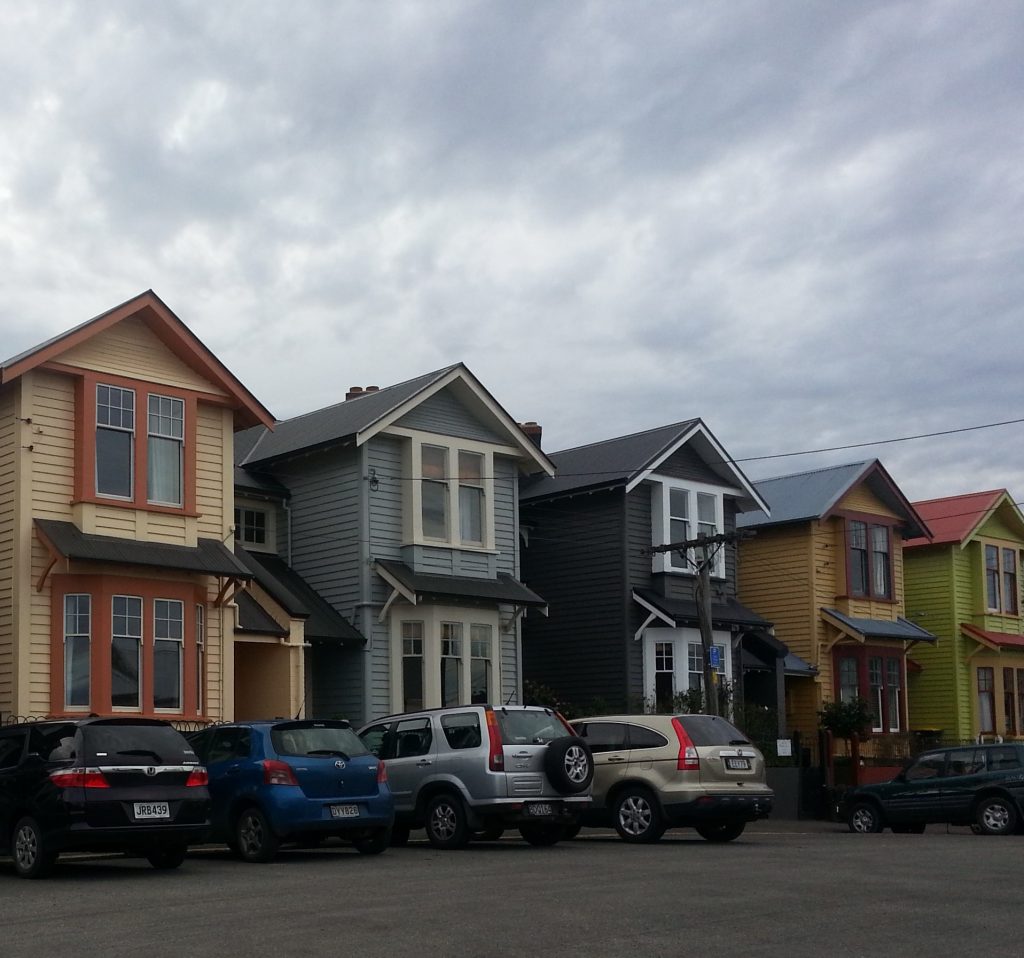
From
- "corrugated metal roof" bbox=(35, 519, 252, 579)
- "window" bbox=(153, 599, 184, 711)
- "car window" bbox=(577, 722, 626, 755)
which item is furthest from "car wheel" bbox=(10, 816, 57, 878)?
"window" bbox=(153, 599, 184, 711)

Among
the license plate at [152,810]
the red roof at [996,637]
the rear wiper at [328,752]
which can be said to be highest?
the red roof at [996,637]

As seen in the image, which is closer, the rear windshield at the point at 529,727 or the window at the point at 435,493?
the rear windshield at the point at 529,727

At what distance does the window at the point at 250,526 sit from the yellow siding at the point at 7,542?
23.7 feet

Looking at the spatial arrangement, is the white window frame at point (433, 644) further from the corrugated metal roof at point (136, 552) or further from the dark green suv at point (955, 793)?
the dark green suv at point (955, 793)

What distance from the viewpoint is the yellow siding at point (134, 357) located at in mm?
23500

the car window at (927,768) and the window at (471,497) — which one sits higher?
the window at (471,497)

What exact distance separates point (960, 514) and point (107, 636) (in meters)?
27.6

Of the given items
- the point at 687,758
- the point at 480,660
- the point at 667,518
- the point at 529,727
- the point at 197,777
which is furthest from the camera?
the point at 667,518

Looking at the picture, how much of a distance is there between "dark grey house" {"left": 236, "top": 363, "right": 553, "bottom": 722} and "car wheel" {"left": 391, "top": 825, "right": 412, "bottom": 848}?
8.30m

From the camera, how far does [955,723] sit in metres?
41.3

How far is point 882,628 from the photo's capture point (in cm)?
3856

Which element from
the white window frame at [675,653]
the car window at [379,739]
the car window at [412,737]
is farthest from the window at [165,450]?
the white window frame at [675,653]

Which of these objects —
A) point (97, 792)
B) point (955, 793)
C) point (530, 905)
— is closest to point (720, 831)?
point (955, 793)

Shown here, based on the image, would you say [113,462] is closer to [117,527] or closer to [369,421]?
[117,527]
